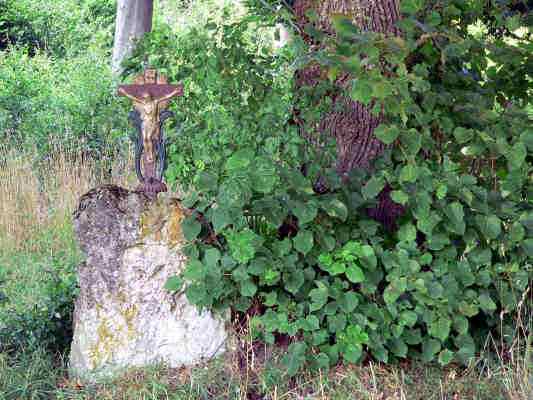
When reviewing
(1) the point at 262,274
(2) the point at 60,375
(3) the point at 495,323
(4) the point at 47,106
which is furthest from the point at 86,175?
(3) the point at 495,323

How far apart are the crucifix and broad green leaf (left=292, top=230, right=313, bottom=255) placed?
807mm

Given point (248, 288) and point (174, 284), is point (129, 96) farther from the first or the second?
point (248, 288)

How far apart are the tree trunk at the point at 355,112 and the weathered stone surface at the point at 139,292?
99 centimetres

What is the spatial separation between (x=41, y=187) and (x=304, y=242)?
13.7 ft

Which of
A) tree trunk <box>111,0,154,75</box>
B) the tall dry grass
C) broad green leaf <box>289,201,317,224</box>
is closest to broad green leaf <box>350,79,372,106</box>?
broad green leaf <box>289,201,317,224</box>

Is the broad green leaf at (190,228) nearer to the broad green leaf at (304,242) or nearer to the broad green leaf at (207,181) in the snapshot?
the broad green leaf at (207,181)

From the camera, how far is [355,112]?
4082 millimetres

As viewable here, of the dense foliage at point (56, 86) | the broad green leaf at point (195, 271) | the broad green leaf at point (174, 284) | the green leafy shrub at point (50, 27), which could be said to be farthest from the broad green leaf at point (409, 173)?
the green leafy shrub at point (50, 27)

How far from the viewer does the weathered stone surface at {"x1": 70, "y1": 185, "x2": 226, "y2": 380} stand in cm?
381

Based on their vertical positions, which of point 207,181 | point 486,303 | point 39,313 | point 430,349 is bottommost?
point 39,313

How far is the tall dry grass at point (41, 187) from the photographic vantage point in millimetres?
6469

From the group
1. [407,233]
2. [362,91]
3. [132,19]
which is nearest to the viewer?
[362,91]

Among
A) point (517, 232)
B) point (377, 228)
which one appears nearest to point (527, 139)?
point (517, 232)

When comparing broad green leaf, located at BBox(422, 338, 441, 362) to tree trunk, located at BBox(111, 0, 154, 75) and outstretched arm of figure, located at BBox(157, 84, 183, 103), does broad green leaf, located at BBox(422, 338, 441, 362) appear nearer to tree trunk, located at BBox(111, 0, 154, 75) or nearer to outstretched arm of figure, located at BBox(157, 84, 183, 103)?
outstretched arm of figure, located at BBox(157, 84, 183, 103)
